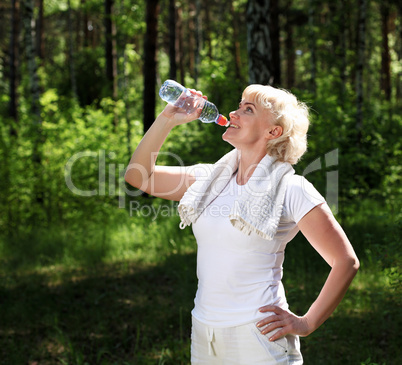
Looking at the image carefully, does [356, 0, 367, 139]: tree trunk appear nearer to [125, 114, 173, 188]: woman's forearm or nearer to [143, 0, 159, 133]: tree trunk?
[143, 0, 159, 133]: tree trunk

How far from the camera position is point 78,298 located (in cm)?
627

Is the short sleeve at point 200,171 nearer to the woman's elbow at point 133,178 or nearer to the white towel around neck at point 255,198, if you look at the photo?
the white towel around neck at point 255,198

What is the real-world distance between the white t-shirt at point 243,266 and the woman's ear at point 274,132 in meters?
0.25

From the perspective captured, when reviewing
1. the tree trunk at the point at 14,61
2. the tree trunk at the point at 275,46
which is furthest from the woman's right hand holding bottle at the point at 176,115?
the tree trunk at the point at 14,61

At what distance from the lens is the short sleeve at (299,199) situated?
6.78 ft

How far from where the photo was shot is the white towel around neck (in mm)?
2115

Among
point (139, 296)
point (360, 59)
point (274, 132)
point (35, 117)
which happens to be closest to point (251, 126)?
point (274, 132)

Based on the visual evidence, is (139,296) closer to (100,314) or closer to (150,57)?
(100,314)

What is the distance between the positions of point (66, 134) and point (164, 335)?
18.6 feet

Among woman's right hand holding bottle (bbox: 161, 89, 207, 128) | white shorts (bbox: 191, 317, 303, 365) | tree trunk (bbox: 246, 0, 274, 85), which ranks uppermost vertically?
tree trunk (bbox: 246, 0, 274, 85)

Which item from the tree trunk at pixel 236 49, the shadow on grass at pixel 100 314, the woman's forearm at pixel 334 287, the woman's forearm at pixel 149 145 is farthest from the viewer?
the tree trunk at pixel 236 49

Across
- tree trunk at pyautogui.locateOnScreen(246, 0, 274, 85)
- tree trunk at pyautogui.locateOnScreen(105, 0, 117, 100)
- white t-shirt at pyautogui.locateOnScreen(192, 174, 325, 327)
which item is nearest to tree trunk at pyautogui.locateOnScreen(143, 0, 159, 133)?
tree trunk at pyautogui.locateOnScreen(246, 0, 274, 85)

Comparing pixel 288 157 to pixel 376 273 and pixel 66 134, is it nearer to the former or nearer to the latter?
pixel 376 273

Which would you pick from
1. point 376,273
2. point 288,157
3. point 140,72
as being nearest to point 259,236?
point 288,157
